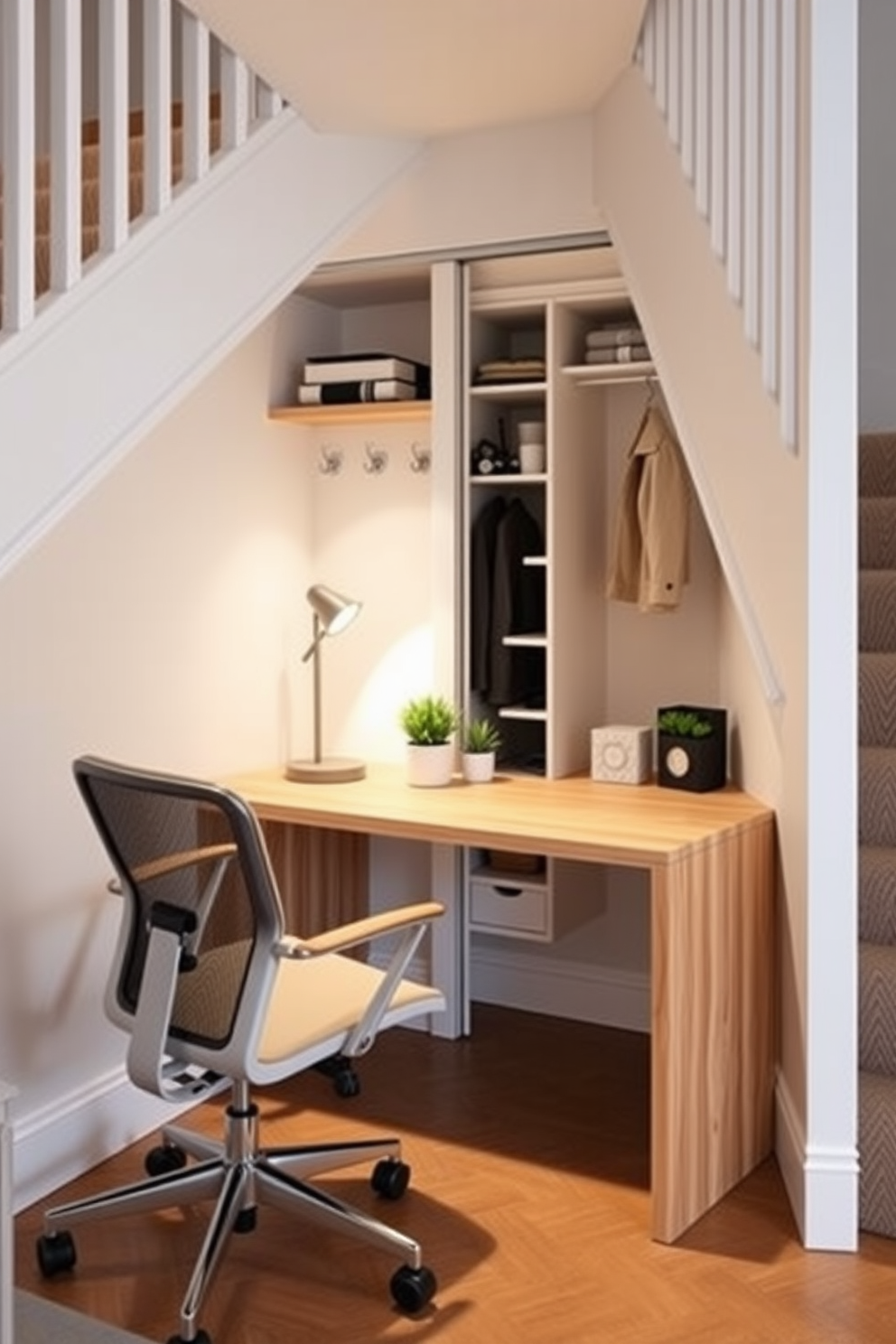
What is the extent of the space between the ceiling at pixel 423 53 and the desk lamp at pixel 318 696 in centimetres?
117

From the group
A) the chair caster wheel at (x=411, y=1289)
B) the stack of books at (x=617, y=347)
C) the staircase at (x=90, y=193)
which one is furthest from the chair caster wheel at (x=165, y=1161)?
the stack of books at (x=617, y=347)

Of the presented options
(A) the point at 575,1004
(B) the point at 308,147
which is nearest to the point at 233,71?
(B) the point at 308,147

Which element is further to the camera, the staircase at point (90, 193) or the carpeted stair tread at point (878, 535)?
the carpeted stair tread at point (878, 535)

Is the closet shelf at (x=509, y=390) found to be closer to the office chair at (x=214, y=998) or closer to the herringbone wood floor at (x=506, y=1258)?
the office chair at (x=214, y=998)

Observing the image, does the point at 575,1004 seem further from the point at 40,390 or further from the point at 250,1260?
the point at 40,390

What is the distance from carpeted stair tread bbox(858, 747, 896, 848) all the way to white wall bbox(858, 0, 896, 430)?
1870 millimetres

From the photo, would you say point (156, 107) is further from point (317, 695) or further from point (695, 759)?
point (695, 759)

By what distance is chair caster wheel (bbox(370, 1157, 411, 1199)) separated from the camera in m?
2.83

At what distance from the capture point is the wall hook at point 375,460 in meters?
4.00

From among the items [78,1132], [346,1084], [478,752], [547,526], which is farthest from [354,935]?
[547,526]

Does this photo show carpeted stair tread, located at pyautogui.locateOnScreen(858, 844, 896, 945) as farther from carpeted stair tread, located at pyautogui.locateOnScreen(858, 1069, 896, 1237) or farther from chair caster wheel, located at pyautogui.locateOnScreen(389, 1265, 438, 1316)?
chair caster wheel, located at pyautogui.locateOnScreen(389, 1265, 438, 1316)

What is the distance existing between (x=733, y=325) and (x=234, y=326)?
1.07 meters

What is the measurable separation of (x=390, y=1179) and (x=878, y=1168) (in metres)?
1.03

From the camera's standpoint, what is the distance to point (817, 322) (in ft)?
8.31
